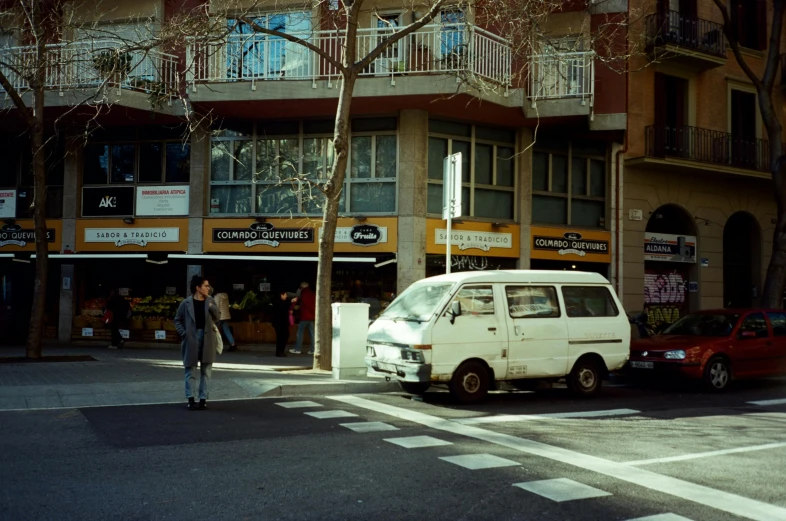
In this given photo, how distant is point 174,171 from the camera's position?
63.9ft

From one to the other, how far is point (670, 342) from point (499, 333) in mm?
3970

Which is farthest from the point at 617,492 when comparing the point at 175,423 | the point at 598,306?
the point at 598,306

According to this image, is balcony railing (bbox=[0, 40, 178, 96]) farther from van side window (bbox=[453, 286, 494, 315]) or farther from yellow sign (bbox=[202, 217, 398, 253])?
van side window (bbox=[453, 286, 494, 315])

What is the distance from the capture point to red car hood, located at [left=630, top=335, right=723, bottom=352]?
13086 mm

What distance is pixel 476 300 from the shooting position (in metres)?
11.3

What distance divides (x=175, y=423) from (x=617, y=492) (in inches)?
213

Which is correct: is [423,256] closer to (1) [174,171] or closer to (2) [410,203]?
(2) [410,203]

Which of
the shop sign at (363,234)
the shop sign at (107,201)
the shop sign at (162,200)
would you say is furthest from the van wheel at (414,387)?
the shop sign at (107,201)

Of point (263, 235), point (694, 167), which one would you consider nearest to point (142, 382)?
point (263, 235)

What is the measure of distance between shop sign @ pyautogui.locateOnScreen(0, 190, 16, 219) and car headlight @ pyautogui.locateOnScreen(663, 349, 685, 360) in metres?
16.8

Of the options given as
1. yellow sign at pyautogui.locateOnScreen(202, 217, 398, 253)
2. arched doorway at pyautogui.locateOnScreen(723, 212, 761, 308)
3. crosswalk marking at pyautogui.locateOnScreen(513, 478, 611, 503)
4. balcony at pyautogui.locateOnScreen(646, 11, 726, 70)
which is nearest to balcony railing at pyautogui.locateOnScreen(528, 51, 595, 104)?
balcony at pyautogui.locateOnScreen(646, 11, 726, 70)

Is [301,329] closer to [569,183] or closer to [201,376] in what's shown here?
[201,376]

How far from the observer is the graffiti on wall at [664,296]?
70.2 ft

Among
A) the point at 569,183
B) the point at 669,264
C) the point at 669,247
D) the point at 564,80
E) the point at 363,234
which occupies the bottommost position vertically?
the point at 669,264
